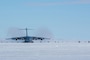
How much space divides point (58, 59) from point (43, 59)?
1.07m

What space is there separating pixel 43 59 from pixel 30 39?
9796 centimetres

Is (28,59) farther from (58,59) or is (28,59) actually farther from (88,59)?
(88,59)

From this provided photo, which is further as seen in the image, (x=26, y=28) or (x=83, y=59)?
(x=26, y=28)

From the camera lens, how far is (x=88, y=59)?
21.4 m

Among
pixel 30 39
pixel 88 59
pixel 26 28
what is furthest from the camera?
pixel 26 28

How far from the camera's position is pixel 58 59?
2194 centimetres

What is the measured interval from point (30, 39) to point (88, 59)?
98625 mm

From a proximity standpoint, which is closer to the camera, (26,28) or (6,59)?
(6,59)

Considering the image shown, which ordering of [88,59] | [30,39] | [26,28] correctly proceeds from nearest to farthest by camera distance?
1. [88,59]
2. [30,39]
3. [26,28]

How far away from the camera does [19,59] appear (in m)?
22.2

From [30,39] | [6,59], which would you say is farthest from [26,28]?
[6,59]

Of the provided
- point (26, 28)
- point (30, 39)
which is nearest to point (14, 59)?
point (30, 39)

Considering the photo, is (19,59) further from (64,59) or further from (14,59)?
(64,59)

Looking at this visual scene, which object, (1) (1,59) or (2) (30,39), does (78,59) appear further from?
(2) (30,39)
